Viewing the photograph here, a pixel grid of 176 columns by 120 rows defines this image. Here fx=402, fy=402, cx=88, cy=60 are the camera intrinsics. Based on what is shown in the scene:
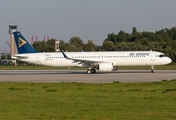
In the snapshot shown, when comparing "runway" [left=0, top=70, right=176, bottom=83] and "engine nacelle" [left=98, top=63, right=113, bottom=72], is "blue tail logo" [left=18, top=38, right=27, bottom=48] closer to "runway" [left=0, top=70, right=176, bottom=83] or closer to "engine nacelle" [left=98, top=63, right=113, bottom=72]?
"runway" [left=0, top=70, right=176, bottom=83]

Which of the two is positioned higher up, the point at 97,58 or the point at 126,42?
the point at 126,42

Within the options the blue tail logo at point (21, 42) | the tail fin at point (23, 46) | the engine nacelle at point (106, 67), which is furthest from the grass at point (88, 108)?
the blue tail logo at point (21, 42)

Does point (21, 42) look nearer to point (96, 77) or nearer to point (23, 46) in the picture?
point (23, 46)

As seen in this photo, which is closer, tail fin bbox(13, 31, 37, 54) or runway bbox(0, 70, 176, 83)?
runway bbox(0, 70, 176, 83)

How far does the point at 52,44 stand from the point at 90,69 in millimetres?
72318

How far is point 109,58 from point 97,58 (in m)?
1.43

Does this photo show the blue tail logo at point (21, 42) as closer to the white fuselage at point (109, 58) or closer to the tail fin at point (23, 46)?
the tail fin at point (23, 46)

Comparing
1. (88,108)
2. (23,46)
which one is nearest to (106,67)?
(23,46)

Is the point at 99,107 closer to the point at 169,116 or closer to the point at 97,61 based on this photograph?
the point at 169,116

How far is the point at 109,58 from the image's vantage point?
45.3 metres

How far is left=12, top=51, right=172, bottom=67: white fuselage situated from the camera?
45062 millimetres

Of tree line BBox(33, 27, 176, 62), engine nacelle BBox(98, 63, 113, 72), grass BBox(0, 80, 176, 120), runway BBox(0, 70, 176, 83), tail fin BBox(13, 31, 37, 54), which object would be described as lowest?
grass BBox(0, 80, 176, 120)

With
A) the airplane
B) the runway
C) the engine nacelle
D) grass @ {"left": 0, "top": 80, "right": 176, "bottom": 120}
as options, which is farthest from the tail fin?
grass @ {"left": 0, "top": 80, "right": 176, "bottom": 120}

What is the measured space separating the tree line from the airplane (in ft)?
150
